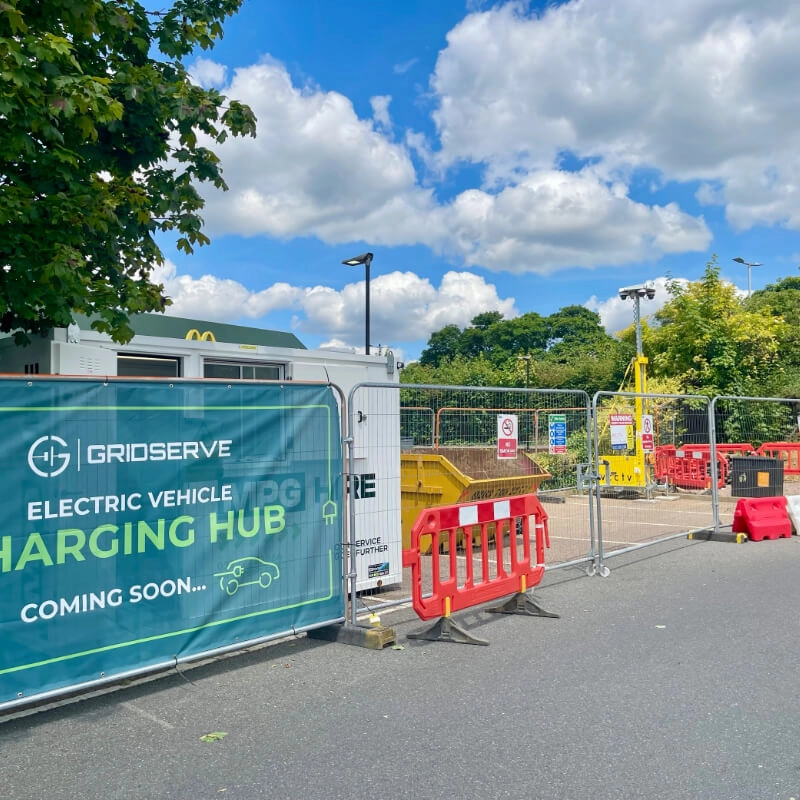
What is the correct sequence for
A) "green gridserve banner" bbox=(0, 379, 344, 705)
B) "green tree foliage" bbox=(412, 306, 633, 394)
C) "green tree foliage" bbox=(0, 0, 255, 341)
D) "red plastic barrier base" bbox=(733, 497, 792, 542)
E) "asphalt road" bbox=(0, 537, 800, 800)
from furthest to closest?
"green tree foliage" bbox=(412, 306, 633, 394), "red plastic barrier base" bbox=(733, 497, 792, 542), "green tree foliage" bbox=(0, 0, 255, 341), "green gridserve banner" bbox=(0, 379, 344, 705), "asphalt road" bbox=(0, 537, 800, 800)

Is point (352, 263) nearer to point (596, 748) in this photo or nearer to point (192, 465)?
point (192, 465)

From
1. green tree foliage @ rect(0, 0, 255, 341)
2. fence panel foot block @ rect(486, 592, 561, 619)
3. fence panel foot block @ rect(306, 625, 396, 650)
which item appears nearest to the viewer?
green tree foliage @ rect(0, 0, 255, 341)

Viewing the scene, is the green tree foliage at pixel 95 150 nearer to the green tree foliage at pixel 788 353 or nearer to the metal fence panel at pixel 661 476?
the metal fence panel at pixel 661 476

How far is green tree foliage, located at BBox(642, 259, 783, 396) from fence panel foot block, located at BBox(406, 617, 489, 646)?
21.4 meters

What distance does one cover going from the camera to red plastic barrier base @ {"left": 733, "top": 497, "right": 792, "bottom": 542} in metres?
11.5

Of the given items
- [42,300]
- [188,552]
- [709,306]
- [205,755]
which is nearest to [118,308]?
Result: [42,300]

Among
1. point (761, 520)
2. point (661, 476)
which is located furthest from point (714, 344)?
point (761, 520)

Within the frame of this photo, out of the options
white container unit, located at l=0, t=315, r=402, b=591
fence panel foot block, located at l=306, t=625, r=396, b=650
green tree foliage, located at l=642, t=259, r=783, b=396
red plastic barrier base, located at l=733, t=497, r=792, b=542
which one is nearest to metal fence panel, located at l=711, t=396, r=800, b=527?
red plastic barrier base, located at l=733, t=497, r=792, b=542

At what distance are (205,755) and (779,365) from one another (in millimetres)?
27336

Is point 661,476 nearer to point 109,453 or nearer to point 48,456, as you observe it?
point 109,453

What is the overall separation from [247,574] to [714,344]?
953 inches

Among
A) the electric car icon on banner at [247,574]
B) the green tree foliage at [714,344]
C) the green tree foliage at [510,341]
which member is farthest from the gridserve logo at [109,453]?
the green tree foliage at [510,341]

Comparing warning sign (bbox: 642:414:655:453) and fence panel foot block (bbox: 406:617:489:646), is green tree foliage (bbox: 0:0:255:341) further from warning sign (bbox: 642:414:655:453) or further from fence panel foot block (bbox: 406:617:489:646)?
Result: warning sign (bbox: 642:414:655:453)

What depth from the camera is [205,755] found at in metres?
4.18
